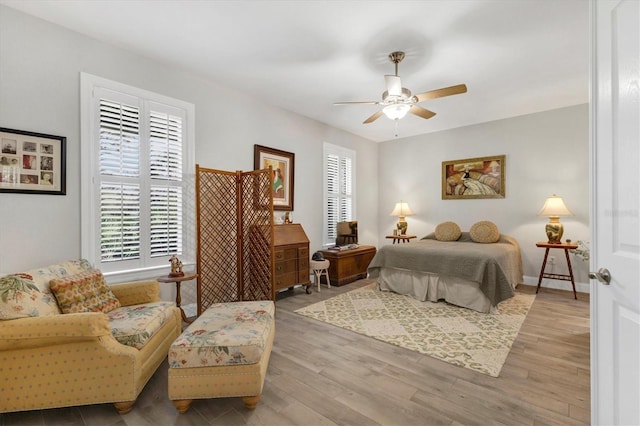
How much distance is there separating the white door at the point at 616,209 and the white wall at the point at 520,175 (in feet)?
13.2

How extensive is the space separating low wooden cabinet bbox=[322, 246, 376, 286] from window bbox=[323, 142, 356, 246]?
19.1 inches

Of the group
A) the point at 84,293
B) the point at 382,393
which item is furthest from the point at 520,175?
the point at 84,293

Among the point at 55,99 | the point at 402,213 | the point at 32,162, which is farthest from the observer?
the point at 402,213

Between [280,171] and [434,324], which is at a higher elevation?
[280,171]

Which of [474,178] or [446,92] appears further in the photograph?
[474,178]

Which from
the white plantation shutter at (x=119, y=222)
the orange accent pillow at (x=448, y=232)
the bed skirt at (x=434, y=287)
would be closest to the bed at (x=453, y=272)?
the bed skirt at (x=434, y=287)

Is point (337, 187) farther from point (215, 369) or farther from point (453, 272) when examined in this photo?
point (215, 369)

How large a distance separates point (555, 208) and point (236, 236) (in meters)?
4.47

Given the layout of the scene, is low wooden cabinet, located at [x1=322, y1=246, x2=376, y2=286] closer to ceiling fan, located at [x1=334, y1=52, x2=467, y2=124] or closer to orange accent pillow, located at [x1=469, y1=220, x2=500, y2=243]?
orange accent pillow, located at [x1=469, y1=220, x2=500, y2=243]

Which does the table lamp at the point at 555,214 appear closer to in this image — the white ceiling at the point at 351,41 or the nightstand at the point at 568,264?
the nightstand at the point at 568,264

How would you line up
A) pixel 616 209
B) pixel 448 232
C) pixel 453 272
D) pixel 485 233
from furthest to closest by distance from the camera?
pixel 448 232 < pixel 485 233 < pixel 453 272 < pixel 616 209

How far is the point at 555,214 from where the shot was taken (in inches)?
166

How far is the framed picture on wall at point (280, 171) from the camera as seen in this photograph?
14.0 feet

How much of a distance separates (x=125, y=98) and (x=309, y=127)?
8.99 feet
